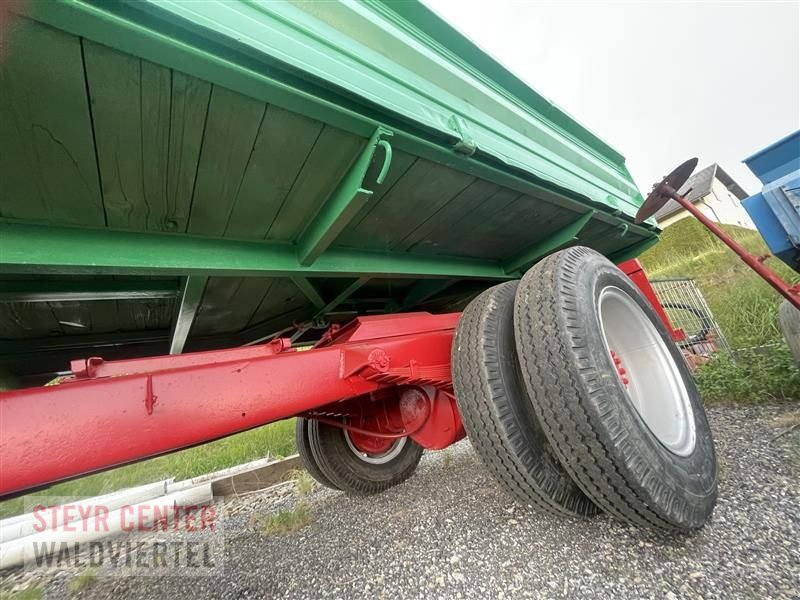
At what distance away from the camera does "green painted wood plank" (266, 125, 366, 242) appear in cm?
Answer: 106

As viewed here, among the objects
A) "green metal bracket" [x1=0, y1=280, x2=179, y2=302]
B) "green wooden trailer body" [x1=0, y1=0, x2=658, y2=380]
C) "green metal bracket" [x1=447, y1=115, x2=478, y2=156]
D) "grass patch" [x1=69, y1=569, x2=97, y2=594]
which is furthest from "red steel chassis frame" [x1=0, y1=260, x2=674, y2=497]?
"grass patch" [x1=69, y1=569, x2=97, y2=594]

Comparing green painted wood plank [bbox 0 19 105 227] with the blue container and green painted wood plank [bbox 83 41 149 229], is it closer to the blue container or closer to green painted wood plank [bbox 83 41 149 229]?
green painted wood plank [bbox 83 41 149 229]

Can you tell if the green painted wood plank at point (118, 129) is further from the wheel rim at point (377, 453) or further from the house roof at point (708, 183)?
the house roof at point (708, 183)

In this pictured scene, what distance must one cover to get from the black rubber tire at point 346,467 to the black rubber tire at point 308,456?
0.03m

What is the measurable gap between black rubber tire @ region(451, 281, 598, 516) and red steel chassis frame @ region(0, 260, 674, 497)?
0.76ft

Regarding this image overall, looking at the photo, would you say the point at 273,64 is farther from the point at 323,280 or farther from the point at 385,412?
the point at 385,412

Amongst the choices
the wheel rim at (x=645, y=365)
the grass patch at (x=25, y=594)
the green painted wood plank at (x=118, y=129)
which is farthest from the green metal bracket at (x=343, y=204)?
the grass patch at (x=25, y=594)

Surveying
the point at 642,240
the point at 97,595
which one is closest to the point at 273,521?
the point at 97,595

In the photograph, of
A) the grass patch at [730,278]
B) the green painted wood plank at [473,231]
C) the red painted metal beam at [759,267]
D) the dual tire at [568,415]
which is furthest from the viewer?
the grass patch at [730,278]

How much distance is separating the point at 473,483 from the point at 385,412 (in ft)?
2.30

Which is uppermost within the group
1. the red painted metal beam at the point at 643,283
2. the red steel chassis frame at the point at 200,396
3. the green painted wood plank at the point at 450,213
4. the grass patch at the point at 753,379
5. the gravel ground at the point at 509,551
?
the green painted wood plank at the point at 450,213

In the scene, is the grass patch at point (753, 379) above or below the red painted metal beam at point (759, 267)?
below

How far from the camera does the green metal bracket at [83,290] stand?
4.39 feet

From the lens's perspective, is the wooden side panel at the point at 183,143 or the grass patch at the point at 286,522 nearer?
the wooden side panel at the point at 183,143
